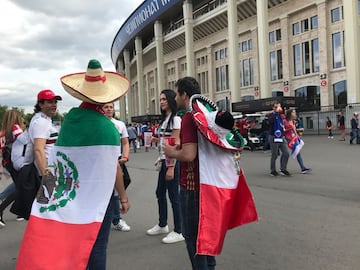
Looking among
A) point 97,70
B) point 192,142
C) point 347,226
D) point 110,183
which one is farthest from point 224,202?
point 347,226

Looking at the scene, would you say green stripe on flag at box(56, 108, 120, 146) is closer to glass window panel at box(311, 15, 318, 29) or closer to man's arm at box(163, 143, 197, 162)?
man's arm at box(163, 143, 197, 162)

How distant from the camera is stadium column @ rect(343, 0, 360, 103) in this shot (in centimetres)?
3000

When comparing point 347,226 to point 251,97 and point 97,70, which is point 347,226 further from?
point 251,97

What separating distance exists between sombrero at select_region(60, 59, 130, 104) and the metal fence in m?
28.4

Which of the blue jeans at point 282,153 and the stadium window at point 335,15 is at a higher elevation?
the stadium window at point 335,15

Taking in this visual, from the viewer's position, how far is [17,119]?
5430mm

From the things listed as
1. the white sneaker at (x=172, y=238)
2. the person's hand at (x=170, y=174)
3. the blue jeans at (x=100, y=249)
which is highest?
the person's hand at (x=170, y=174)

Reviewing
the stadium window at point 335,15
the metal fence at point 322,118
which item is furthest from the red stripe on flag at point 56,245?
the stadium window at point 335,15

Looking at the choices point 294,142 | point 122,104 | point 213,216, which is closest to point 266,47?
point 294,142

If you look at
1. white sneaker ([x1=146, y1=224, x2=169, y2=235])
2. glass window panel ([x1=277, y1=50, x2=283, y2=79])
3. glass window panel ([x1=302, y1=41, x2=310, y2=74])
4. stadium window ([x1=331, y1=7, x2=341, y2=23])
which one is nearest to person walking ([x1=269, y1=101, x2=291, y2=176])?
white sneaker ([x1=146, y1=224, x2=169, y2=235])

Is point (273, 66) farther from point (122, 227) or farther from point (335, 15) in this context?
point (122, 227)

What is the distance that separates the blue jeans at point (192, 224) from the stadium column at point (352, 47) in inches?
1232

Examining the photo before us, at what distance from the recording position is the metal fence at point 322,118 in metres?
29.5

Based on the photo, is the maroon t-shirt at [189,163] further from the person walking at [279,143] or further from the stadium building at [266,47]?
the stadium building at [266,47]
